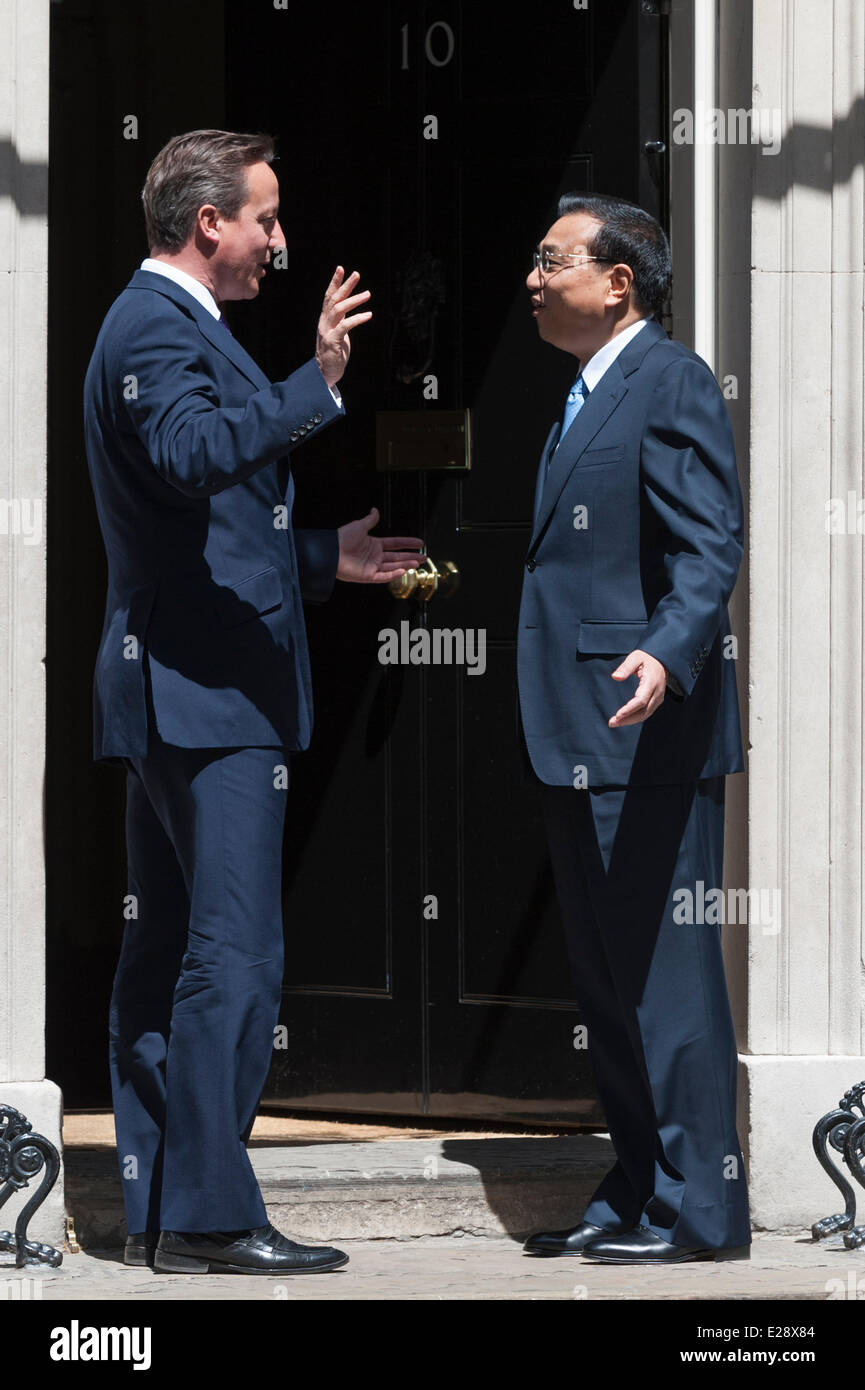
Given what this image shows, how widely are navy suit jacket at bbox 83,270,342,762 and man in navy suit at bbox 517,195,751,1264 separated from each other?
551 millimetres

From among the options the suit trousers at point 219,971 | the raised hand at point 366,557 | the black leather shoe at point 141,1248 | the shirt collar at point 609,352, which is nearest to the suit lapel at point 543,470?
the shirt collar at point 609,352

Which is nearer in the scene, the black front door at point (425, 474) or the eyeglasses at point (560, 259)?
the eyeglasses at point (560, 259)

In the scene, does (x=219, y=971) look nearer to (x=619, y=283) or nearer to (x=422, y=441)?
(x=619, y=283)

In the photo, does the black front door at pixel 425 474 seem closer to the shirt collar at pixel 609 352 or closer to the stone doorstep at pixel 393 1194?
the stone doorstep at pixel 393 1194

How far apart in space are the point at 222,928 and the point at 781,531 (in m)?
1.56

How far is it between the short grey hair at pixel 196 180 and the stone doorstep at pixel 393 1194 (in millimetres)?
2011

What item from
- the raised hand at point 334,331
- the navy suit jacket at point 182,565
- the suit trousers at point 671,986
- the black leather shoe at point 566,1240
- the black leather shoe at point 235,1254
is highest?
Result: the raised hand at point 334,331

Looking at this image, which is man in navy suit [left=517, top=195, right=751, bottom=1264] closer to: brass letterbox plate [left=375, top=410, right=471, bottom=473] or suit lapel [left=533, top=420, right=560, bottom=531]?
suit lapel [left=533, top=420, right=560, bottom=531]

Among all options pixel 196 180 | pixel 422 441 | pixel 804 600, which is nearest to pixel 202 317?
pixel 196 180

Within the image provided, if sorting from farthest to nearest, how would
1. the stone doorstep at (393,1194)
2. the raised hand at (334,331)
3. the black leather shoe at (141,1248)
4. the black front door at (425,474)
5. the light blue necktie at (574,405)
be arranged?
the black front door at (425,474), the stone doorstep at (393,1194), the light blue necktie at (574,405), the black leather shoe at (141,1248), the raised hand at (334,331)

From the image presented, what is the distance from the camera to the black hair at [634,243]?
435 cm

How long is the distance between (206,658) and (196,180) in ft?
3.03

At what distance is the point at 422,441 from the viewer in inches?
213

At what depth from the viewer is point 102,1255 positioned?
4504 millimetres
